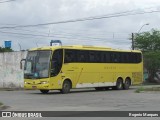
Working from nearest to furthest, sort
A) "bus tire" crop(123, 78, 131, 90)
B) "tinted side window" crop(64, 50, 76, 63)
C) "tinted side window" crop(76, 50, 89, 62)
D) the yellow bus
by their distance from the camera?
the yellow bus → "tinted side window" crop(64, 50, 76, 63) → "tinted side window" crop(76, 50, 89, 62) → "bus tire" crop(123, 78, 131, 90)

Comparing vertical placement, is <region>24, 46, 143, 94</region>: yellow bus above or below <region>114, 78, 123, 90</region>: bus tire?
above

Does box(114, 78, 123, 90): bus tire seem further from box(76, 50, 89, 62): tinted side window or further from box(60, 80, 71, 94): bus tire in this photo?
box(60, 80, 71, 94): bus tire

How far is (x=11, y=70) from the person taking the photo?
4634 cm

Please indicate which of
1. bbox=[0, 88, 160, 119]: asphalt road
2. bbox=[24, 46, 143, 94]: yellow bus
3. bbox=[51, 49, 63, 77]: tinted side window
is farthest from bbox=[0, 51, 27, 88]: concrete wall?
bbox=[0, 88, 160, 119]: asphalt road

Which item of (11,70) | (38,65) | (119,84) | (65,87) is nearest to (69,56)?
(65,87)

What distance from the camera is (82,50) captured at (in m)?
33.4

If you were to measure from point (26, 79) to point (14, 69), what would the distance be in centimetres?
1493

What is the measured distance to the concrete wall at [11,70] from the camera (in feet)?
149

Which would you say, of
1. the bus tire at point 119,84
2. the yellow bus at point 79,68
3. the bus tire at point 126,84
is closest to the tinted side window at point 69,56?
the yellow bus at point 79,68

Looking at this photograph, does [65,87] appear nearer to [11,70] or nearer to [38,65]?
[38,65]

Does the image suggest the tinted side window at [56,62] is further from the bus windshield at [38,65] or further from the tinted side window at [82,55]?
the tinted side window at [82,55]

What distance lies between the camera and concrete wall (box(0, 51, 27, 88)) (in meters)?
45.5

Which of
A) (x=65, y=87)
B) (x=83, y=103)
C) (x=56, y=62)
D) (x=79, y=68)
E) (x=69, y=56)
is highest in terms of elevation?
(x=69, y=56)

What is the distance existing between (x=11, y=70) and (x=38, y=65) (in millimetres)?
15906
